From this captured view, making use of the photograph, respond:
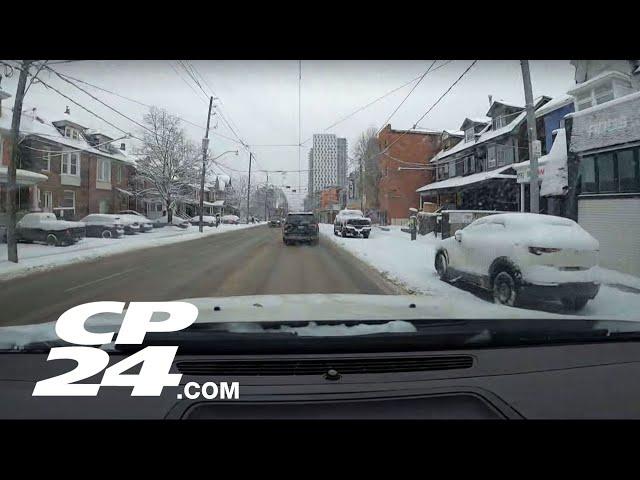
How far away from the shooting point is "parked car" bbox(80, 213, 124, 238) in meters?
5.50

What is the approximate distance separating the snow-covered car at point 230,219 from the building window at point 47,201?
172 inches

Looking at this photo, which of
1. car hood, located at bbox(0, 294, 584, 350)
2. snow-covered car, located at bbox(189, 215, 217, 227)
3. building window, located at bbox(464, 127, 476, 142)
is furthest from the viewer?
snow-covered car, located at bbox(189, 215, 217, 227)

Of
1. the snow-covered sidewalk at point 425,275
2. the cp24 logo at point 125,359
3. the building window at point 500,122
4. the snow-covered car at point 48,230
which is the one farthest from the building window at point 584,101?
the snow-covered car at point 48,230

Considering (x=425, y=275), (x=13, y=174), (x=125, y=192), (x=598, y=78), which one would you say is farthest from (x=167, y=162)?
(x=598, y=78)

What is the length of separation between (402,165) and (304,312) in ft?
14.3

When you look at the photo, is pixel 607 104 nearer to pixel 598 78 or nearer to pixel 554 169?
pixel 598 78

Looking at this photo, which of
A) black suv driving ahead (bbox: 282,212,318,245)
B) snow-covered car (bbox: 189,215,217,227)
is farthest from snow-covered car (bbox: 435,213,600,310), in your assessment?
snow-covered car (bbox: 189,215,217,227)

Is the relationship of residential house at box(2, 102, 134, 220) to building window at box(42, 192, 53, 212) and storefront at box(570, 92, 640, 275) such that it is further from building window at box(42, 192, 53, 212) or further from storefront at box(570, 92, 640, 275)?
storefront at box(570, 92, 640, 275)

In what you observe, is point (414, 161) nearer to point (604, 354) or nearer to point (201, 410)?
point (604, 354)

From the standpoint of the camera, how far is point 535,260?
443 centimetres

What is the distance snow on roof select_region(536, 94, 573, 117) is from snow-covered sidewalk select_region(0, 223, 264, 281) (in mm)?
5105

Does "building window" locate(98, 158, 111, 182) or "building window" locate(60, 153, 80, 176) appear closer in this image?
"building window" locate(60, 153, 80, 176)

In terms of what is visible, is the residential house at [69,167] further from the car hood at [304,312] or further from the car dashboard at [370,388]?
the car dashboard at [370,388]
